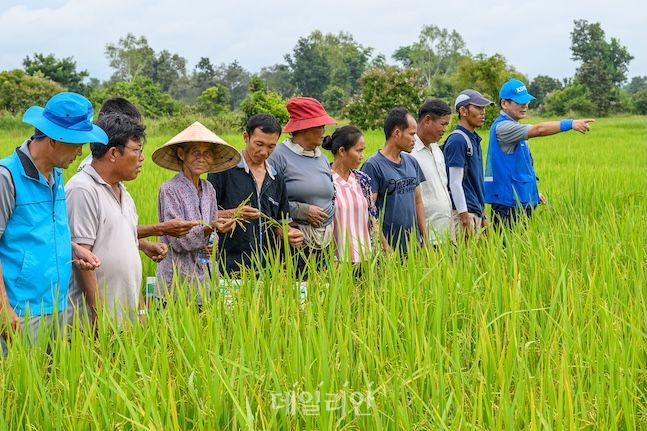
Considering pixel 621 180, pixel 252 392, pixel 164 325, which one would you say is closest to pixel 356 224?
pixel 164 325

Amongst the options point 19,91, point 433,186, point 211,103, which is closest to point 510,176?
point 433,186

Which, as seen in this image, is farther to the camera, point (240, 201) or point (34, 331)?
point (240, 201)

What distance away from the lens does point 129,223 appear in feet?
9.26

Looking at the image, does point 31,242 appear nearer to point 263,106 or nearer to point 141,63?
point 263,106

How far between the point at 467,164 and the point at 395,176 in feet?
2.23

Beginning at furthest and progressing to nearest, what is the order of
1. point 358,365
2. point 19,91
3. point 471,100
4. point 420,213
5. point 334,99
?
point 334,99 → point 19,91 → point 471,100 → point 420,213 → point 358,365

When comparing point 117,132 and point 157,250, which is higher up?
point 117,132

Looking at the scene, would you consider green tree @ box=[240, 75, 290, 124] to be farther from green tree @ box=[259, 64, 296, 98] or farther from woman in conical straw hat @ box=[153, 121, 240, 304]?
green tree @ box=[259, 64, 296, 98]

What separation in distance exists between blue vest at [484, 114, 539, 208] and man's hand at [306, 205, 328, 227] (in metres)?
1.53

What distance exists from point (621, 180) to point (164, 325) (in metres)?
6.25

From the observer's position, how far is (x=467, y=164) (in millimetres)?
4449

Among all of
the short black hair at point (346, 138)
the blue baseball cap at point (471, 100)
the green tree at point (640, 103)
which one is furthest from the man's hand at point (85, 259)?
the green tree at point (640, 103)

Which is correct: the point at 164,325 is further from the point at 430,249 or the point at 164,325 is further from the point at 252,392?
the point at 430,249

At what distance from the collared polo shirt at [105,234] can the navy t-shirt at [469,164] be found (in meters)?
2.16
